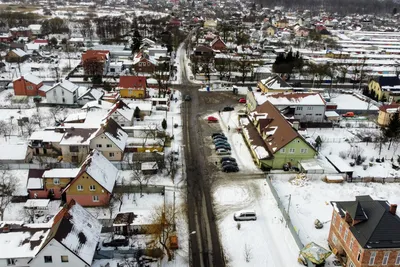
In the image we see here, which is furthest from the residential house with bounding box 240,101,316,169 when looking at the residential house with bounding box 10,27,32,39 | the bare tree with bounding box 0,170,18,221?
the residential house with bounding box 10,27,32,39

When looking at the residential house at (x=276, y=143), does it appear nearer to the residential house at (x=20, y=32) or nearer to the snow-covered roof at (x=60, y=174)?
the snow-covered roof at (x=60, y=174)

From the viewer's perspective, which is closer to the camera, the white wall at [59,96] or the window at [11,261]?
the window at [11,261]

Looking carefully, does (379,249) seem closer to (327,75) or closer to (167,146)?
(167,146)

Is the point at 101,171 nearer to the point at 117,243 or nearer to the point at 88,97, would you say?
the point at 117,243

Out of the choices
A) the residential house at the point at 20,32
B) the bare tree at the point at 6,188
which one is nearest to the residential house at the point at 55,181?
the bare tree at the point at 6,188

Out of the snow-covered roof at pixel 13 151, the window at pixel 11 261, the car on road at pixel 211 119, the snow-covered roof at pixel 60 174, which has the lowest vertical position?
the car on road at pixel 211 119
